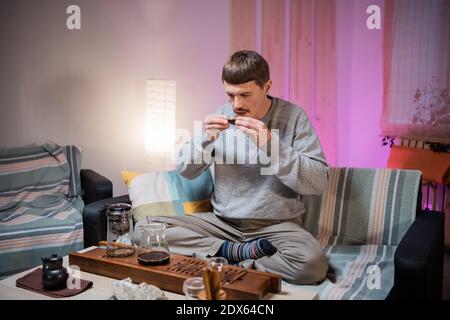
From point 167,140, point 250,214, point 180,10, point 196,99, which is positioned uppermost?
point 180,10

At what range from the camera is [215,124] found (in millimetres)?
1991

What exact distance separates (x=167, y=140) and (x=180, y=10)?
927 mm

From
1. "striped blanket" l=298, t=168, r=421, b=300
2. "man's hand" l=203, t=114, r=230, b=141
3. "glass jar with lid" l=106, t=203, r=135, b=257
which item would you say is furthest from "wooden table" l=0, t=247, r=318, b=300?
"man's hand" l=203, t=114, r=230, b=141

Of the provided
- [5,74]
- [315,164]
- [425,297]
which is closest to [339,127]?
[315,164]

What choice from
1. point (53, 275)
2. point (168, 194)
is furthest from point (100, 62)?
point (53, 275)

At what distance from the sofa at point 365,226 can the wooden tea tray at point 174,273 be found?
0.35m

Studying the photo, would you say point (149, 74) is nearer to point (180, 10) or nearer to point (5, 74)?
point (180, 10)

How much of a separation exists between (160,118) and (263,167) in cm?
113

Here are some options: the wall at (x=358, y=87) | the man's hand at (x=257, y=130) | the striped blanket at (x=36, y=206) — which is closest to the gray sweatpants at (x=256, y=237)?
the man's hand at (x=257, y=130)

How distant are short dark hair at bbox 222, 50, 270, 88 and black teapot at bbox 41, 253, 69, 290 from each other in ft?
3.43

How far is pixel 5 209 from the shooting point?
8.71 ft

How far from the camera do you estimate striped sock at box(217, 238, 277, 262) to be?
6.14ft

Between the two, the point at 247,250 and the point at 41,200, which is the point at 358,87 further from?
the point at 41,200

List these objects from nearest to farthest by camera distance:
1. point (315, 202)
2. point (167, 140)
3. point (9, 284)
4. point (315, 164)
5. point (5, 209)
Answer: point (9, 284) < point (315, 164) < point (315, 202) < point (5, 209) < point (167, 140)
